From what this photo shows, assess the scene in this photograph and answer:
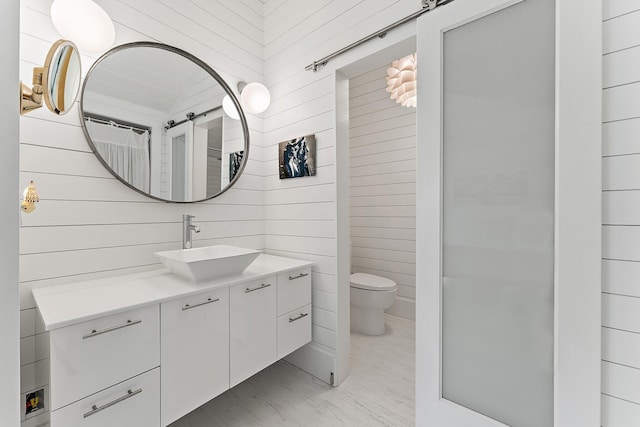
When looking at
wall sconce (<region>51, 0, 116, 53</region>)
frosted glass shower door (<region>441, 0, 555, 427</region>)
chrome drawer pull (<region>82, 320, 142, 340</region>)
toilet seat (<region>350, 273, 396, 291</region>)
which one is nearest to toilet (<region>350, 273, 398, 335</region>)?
toilet seat (<region>350, 273, 396, 291</region>)

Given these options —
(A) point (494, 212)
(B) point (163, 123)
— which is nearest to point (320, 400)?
(A) point (494, 212)

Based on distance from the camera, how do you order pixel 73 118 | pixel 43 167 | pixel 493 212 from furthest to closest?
pixel 73 118 < pixel 43 167 < pixel 493 212

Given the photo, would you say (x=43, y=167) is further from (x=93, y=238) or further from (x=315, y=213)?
(x=315, y=213)

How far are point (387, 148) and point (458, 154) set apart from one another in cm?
192

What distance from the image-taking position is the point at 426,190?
1356mm

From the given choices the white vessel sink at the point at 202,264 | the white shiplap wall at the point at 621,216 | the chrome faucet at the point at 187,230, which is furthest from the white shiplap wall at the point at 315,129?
the white shiplap wall at the point at 621,216

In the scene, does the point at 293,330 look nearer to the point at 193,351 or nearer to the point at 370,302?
the point at 193,351

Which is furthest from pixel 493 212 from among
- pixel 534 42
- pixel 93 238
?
pixel 93 238

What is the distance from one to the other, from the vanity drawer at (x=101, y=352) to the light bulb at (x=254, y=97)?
1.60 meters

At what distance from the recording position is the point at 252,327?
1587 mm

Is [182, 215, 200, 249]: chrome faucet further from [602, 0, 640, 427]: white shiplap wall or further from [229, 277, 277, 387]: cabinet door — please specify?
[602, 0, 640, 427]: white shiplap wall

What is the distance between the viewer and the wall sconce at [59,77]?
3.18 ft

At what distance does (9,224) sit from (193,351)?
1.10 meters

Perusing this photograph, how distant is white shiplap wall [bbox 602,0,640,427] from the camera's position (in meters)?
0.93
